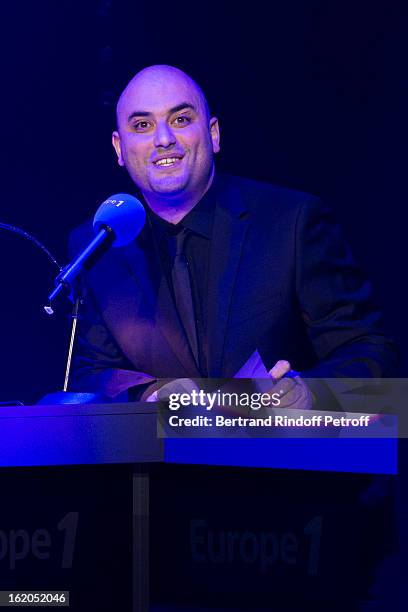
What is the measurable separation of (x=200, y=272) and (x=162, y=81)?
553 mm

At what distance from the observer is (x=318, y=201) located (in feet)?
8.13

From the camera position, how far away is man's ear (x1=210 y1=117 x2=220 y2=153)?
8.57 feet

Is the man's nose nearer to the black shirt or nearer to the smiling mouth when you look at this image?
the smiling mouth

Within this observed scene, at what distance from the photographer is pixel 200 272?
2.52m

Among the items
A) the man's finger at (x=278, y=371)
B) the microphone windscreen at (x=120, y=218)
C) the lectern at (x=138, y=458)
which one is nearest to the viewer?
the lectern at (x=138, y=458)

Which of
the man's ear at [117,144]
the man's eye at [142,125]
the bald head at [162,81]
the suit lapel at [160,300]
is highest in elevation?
the bald head at [162,81]

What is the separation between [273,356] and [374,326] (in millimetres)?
296

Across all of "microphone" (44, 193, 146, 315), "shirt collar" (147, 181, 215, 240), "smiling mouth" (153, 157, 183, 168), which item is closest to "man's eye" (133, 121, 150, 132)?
"smiling mouth" (153, 157, 183, 168)

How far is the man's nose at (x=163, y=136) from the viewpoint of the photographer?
2.55 meters

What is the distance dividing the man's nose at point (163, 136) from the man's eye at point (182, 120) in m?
0.03

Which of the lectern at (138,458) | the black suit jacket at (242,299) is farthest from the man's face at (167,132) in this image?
the lectern at (138,458)

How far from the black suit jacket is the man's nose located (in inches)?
7.8

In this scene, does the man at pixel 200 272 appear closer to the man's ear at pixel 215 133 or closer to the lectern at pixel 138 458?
the man's ear at pixel 215 133

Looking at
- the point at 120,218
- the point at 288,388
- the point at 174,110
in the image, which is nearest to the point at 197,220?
the point at 174,110
